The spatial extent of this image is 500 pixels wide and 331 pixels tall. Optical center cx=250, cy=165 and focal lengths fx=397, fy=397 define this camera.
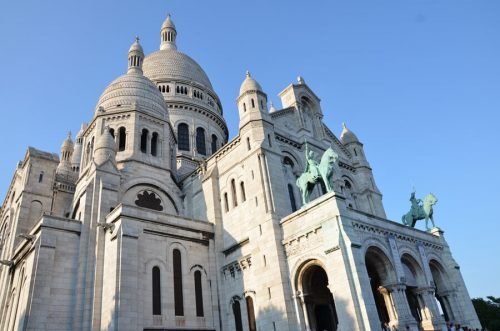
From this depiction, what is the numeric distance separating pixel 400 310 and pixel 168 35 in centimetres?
5404

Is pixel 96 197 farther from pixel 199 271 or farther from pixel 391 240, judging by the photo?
pixel 391 240

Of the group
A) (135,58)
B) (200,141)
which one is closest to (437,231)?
(200,141)

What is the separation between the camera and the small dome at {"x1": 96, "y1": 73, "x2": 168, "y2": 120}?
34.7m

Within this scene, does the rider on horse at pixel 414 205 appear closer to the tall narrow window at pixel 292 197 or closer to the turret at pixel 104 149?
the tall narrow window at pixel 292 197

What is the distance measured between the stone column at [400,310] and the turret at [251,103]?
46.4ft

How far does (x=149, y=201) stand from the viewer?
104ft

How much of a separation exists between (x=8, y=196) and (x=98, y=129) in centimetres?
1195

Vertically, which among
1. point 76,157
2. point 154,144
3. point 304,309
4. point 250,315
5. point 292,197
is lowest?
point 304,309

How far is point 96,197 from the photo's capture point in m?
27.5

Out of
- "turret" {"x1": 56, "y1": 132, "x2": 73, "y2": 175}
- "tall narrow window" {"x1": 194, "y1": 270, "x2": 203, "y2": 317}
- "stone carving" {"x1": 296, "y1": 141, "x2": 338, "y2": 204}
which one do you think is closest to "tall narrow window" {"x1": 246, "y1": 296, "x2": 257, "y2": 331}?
"tall narrow window" {"x1": 194, "y1": 270, "x2": 203, "y2": 317}

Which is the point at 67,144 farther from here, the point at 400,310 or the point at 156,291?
the point at 400,310

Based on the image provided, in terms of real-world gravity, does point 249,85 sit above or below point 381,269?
above

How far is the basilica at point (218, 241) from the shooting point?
22.0 m

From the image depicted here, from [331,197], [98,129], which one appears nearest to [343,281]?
[331,197]
